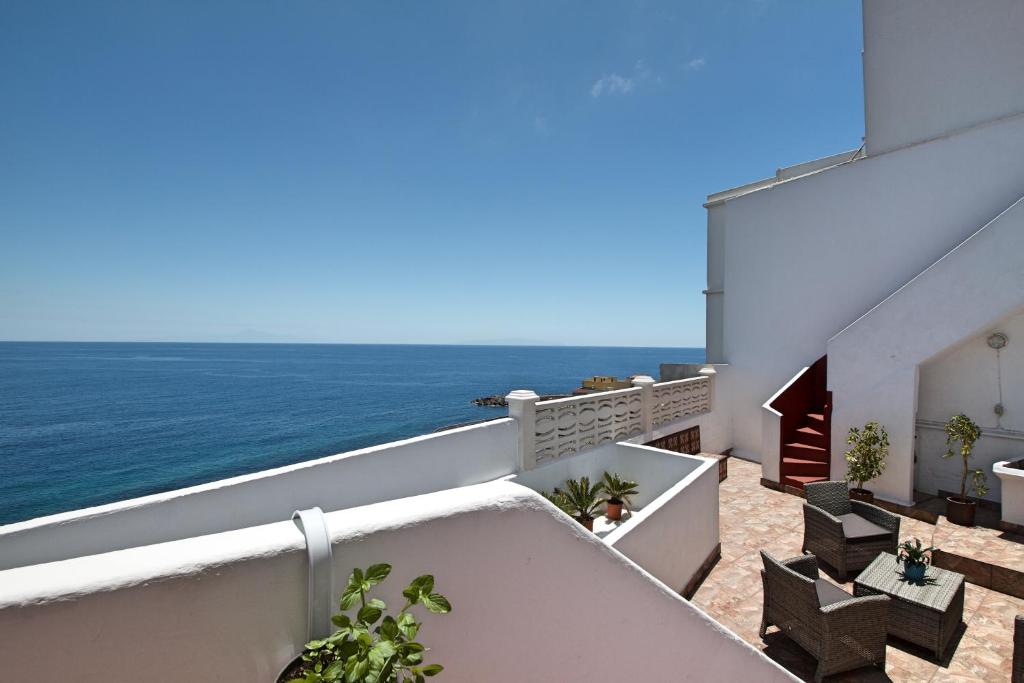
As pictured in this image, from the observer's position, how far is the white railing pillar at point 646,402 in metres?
10.6

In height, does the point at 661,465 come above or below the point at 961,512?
above

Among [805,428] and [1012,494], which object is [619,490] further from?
[1012,494]

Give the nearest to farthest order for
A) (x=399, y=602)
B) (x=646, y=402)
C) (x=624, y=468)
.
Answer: (x=399, y=602), (x=624, y=468), (x=646, y=402)

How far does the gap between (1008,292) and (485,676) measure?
10412 mm

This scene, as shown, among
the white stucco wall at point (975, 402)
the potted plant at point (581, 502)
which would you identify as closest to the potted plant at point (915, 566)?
the potted plant at point (581, 502)

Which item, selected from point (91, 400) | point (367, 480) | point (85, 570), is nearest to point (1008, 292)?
point (367, 480)

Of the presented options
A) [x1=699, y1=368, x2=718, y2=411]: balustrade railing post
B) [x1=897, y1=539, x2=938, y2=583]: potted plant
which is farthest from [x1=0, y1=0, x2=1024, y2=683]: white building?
[x1=897, y1=539, x2=938, y2=583]: potted plant

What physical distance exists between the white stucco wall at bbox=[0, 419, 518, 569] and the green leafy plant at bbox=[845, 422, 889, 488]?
6736 mm

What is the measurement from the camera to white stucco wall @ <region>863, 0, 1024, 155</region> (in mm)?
9344

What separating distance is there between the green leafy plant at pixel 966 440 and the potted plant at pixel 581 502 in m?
6.49

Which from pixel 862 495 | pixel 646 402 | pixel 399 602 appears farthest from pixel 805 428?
pixel 399 602

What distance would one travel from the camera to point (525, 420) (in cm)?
840

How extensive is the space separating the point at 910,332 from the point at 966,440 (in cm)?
214

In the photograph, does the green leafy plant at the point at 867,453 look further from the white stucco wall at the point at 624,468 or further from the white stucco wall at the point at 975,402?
the white stucco wall at the point at 624,468
